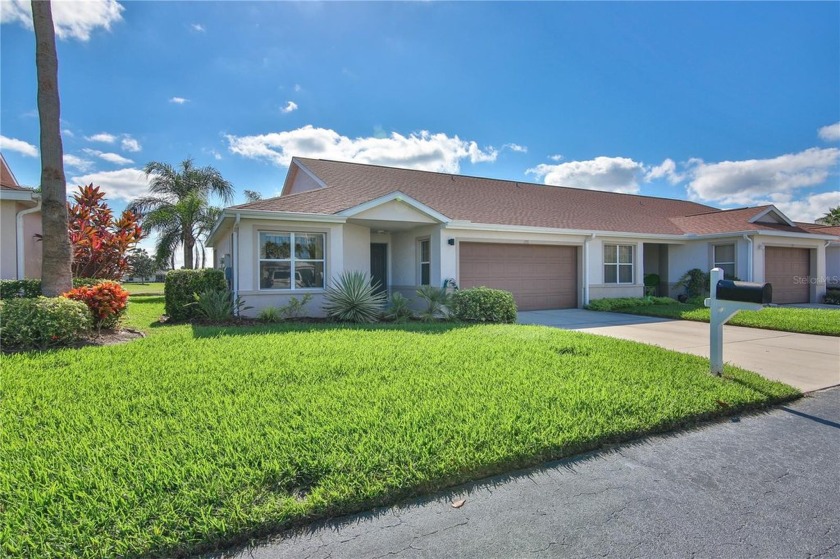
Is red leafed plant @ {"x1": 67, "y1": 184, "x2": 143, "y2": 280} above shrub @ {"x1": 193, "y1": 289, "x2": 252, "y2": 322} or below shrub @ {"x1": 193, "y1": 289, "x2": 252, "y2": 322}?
above

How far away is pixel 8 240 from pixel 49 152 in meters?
4.90

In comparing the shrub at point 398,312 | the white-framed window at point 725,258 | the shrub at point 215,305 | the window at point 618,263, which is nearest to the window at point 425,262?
the shrub at point 398,312

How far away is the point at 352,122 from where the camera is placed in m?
17.0

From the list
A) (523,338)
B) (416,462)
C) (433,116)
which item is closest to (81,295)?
(416,462)

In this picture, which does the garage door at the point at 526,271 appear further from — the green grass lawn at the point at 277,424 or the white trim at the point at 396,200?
the green grass lawn at the point at 277,424

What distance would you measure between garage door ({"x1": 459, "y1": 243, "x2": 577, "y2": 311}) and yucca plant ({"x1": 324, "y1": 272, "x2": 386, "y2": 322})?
152 inches

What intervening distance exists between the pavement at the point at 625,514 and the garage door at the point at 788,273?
17.5m

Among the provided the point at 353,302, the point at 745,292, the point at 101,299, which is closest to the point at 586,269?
the point at 353,302

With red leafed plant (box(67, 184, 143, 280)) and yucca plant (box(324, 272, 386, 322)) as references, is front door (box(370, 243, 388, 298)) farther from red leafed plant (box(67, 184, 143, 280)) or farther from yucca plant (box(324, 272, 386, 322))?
red leafed plant (box(67, 184, 143, 280))

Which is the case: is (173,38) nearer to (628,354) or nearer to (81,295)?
(81,295)

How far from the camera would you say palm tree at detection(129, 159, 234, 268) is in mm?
21359

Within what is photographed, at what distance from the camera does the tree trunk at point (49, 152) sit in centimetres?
804

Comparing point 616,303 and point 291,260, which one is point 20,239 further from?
point 616,303

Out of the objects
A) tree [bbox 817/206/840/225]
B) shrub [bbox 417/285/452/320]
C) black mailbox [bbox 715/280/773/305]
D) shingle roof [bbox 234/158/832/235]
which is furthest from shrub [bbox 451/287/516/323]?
tree [bbox 817/206/840/225]
